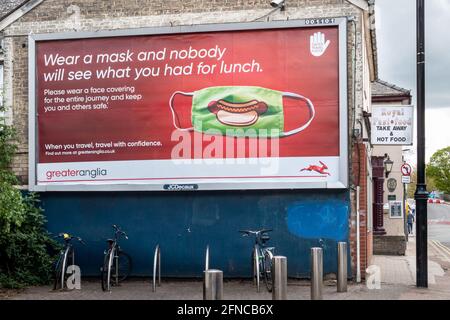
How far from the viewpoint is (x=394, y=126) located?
45.2ft

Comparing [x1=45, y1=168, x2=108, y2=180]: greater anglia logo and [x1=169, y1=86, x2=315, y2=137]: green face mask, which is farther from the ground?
[x1=169, y1=86, x2=315, y2=137]: green face mask

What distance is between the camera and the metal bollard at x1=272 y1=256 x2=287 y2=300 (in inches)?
293

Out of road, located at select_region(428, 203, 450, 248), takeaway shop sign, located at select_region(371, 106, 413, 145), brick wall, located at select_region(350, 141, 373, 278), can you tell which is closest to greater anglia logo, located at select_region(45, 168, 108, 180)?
brick wall, located at select_region(350, 141, 373, 278)

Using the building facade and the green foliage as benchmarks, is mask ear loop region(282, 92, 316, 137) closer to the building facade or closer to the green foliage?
the green foliage

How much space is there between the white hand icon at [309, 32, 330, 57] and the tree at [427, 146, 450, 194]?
4421 inches

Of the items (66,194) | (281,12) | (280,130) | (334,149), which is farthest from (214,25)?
(66,194)

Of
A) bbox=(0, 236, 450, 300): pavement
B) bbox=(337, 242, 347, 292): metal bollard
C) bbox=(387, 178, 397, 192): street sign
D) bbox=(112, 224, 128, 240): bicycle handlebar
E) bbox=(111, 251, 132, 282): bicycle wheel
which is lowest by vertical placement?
bbox=(0, 236, 450, 300): pavement

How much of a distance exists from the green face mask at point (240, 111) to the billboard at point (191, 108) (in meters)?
0.02

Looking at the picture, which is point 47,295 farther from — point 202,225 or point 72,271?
point 202,225

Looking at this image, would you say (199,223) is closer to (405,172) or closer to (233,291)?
(233,291)

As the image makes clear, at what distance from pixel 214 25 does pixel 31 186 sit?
477cm

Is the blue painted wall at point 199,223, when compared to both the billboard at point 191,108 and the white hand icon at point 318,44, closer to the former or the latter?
the billboard at point 191,108

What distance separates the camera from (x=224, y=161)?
12766 millimetres
